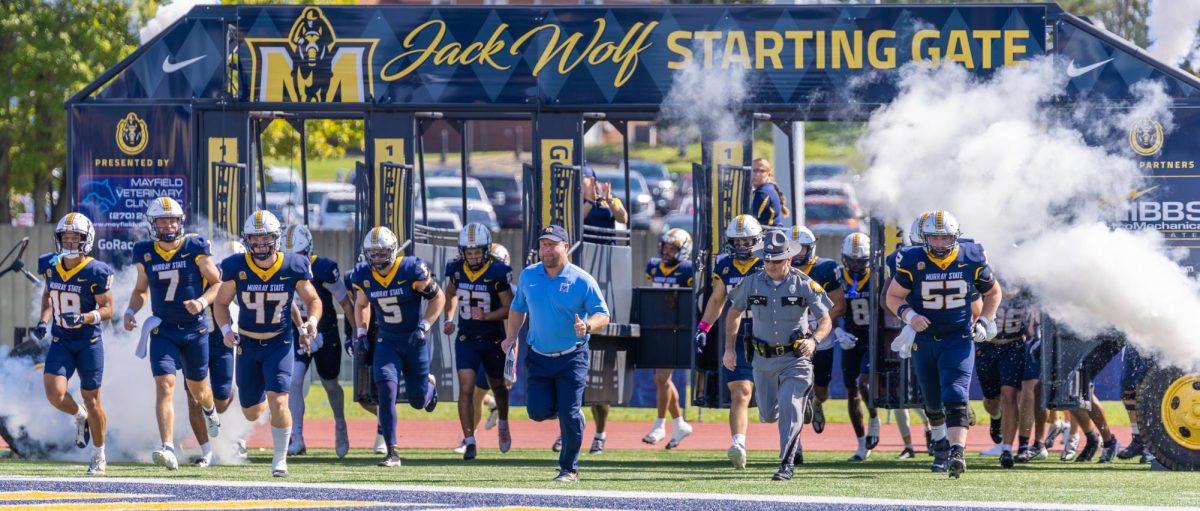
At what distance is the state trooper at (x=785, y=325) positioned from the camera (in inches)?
444

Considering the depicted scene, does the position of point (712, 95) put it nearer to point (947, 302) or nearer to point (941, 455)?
point (947, 302)

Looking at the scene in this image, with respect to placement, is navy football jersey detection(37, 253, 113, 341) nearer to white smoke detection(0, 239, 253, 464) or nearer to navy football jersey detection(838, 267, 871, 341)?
white smoke detection(0, 239, 253, 464)

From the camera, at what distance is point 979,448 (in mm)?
15680

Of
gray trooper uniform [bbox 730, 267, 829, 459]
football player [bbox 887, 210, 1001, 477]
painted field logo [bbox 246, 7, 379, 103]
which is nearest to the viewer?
gray trooper uniform [bbox 730, 267, 829, 459]

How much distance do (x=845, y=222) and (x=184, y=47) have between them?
16009 mm

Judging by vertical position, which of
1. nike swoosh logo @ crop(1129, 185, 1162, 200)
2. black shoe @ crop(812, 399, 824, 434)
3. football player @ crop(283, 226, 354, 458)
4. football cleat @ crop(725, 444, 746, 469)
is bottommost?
football cleat @ crop(725, 444, 746, 469)

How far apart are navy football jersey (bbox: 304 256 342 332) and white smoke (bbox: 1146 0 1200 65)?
21.8 ft

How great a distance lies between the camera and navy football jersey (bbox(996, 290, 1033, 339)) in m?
13.2

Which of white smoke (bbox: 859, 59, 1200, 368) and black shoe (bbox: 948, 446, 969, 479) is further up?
white smoke (bbox: 859, 59, 1200, 368)

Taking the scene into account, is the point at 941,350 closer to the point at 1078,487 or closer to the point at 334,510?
the point at 1078,487

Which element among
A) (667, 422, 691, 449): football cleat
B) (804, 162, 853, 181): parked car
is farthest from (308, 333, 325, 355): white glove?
(804, 162, 853, 181): parked car

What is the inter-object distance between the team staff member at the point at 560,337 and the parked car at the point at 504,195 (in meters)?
22.3

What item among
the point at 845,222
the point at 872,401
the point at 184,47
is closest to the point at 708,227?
the point at 872,401

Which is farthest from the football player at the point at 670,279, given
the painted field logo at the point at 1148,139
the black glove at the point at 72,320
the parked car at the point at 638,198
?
the parked car at the point at 638,198
